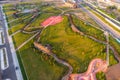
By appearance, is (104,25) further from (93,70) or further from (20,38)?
(20,38)

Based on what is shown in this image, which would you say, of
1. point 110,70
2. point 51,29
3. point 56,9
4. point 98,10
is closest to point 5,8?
point 56,9

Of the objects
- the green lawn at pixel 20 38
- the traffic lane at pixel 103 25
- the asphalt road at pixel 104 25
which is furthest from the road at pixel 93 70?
the green lawn at pixel 20 38

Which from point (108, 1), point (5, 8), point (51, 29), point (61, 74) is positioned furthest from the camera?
point (108, 1)

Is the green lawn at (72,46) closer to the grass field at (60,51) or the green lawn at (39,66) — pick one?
the grass field at (60,51)

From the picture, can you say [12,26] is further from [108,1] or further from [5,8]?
[108,1]

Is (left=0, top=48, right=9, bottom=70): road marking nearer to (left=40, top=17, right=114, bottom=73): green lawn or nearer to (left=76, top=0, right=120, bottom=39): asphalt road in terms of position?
(left=40, top=17, right=114, bottom=73): green lawn

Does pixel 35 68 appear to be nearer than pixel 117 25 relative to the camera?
Yes

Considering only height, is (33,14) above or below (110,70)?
above
